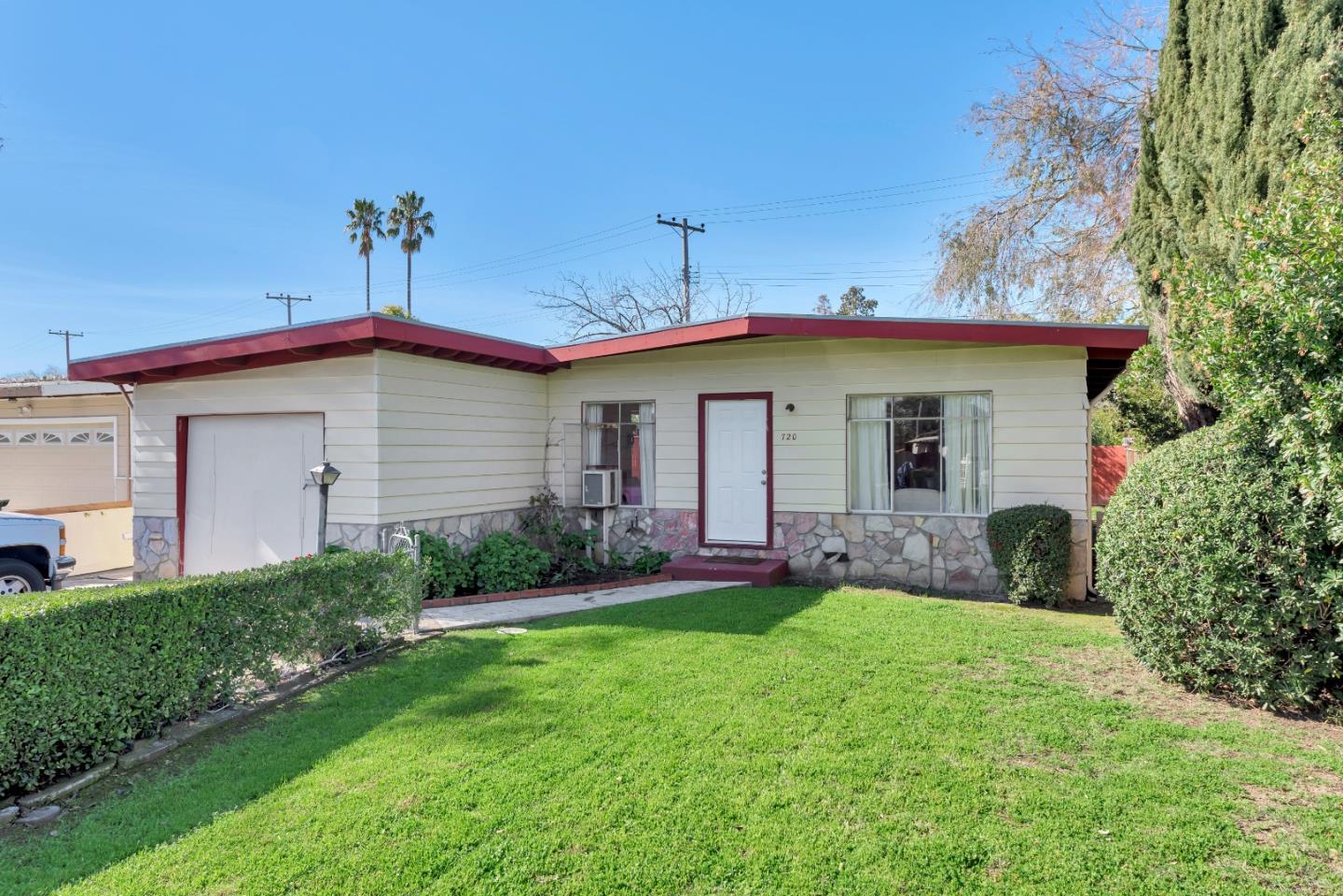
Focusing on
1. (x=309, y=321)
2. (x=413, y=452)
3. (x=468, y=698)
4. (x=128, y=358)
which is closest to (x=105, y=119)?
(x=128, y=358)

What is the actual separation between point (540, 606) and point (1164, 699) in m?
4.86

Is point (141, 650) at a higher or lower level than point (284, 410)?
lower

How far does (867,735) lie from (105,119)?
1715 cm

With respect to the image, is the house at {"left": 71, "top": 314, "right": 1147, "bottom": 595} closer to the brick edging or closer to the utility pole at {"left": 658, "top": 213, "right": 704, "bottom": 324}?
the brick edging

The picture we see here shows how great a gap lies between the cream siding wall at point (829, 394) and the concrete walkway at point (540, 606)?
1447 millimetres

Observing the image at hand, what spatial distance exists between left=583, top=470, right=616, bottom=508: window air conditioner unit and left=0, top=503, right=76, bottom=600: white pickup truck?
5.27 m

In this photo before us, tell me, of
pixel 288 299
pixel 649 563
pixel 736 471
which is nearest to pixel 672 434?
pixel 736 471

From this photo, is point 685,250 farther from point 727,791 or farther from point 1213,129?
point 727,791

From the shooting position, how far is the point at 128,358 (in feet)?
25.1

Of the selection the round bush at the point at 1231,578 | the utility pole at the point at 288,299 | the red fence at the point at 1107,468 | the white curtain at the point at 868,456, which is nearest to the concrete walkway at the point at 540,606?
the white curtain at the point at 868,456

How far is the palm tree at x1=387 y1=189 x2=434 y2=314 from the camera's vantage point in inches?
1135

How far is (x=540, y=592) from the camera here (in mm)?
7344

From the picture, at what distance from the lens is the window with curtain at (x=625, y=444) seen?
8.99 m

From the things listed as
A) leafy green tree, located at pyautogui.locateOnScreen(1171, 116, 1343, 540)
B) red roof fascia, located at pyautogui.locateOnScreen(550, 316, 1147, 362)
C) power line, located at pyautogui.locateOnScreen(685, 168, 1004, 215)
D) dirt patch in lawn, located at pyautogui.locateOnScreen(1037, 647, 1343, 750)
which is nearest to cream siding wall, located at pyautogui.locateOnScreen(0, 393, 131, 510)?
red roof fascia, located at pyautogui.locateOnScreen(550, 316, 1147, 362)
